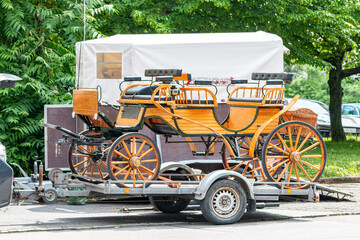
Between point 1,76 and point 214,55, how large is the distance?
559 centimetres

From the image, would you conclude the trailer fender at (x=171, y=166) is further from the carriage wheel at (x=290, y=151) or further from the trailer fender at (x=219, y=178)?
the carriage wheel at (x=290, y=151)

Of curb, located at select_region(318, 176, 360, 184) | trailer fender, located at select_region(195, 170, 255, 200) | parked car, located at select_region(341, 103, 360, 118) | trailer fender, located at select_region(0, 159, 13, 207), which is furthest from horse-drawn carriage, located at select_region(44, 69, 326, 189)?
parked car, located at select_region(341, 103, 360, 118)

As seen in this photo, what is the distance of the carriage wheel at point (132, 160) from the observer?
1020 centimetres

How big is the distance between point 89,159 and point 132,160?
52.4 inches

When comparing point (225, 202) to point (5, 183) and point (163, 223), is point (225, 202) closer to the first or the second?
point (163, 223)

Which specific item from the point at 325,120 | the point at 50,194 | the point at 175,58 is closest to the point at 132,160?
the point at 50,194

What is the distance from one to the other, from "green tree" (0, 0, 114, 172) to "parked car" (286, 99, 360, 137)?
19948 millimetres

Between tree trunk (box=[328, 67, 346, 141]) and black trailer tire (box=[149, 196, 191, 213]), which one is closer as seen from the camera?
black trailer tire (box=[149, 196, 191, 213])

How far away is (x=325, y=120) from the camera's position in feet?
115

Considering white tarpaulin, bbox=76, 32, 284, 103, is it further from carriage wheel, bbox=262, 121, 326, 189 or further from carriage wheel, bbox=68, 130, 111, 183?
carriage wheel, bbox=262, 121, 326, 189

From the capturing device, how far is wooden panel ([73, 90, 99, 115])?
433 inches

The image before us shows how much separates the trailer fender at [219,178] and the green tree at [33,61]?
228 inches

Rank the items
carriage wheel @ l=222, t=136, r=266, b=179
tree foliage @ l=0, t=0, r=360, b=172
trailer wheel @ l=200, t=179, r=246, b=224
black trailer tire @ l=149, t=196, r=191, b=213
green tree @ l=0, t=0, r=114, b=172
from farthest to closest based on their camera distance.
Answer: tree foliage @ l=0, t=0, r=360, b=172, green tree @ l=0, t=0, r=114, b=172, black trailer tire @ l=149, t=196, r=191, b=213, carriage wheel @ l=222, t=136, r=266, b=179, trailer wheel @ l=200, t=179, r=246, b=224

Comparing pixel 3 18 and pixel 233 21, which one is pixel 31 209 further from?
pixel 233 21
